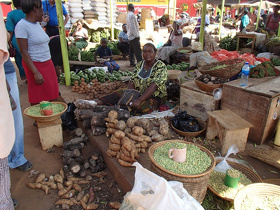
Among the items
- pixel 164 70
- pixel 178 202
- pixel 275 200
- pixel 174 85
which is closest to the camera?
pixel 178 202

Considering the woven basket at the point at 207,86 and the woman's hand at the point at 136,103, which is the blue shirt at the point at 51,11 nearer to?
the woman's hand at the point at 136,103

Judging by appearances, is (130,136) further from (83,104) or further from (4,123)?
(4,123)

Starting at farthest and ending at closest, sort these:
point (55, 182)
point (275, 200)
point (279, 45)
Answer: point (279, 45) < point (55, 182) < point (275, 200)

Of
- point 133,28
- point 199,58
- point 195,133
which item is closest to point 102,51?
point 133,28

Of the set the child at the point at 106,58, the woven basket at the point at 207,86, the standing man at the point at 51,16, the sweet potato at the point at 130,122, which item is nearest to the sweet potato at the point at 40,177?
the sweet potato at the point at 130,122

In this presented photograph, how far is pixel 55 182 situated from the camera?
262 cm

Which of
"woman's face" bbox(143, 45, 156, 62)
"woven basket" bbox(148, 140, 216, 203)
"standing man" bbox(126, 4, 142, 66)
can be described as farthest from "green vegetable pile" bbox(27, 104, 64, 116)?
"standing man" bbox(126, 4, 142, 66)

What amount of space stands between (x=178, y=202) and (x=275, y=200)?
879 mm

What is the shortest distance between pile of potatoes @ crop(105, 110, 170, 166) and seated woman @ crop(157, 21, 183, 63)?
5.16 metres

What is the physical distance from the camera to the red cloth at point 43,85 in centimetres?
323

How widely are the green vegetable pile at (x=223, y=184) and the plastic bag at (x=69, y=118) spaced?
2.50 meters

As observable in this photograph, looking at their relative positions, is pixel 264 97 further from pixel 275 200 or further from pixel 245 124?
pixel 275 200

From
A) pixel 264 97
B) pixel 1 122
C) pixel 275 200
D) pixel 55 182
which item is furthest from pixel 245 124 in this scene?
pixel 1 122

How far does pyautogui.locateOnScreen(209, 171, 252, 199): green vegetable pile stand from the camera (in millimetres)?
2026
